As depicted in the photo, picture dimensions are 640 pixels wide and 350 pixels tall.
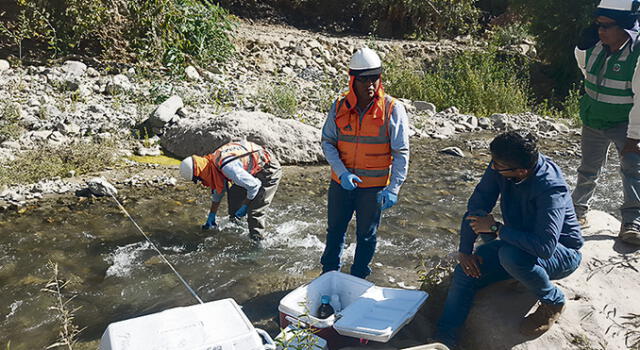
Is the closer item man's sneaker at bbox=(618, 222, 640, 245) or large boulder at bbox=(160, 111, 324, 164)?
man's sneaker at bbox=(618, 222, 640, 245)

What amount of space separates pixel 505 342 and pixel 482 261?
0.46 metres

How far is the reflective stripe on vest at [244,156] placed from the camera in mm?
4473

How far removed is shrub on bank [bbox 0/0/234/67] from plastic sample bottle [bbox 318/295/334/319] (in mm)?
7275

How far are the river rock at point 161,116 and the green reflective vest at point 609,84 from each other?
551 cm

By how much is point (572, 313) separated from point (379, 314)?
1152 mm

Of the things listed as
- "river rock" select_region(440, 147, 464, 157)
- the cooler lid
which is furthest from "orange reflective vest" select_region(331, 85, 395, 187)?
"river rock" select_region(440, 147, 464, 157)

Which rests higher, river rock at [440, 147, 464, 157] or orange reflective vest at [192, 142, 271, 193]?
orange reflective vest at [192, 142, 271, 193]

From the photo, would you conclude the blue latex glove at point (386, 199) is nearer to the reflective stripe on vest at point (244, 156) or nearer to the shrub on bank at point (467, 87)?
the reflective stripe on vest at point (244, 156)

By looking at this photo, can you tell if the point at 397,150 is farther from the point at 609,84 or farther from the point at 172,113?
the point at 172,113

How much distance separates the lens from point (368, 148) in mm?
3523

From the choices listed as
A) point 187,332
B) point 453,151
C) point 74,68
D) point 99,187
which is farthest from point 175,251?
point 74,68

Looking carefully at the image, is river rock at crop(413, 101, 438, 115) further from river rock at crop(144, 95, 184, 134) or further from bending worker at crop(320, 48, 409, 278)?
bending worker at crop(320, 48, 409, 278)

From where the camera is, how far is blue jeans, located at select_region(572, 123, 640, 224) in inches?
146

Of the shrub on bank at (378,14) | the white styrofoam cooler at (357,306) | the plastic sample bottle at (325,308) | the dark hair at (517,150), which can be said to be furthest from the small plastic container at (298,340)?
the shrub on bank at (378,14)
